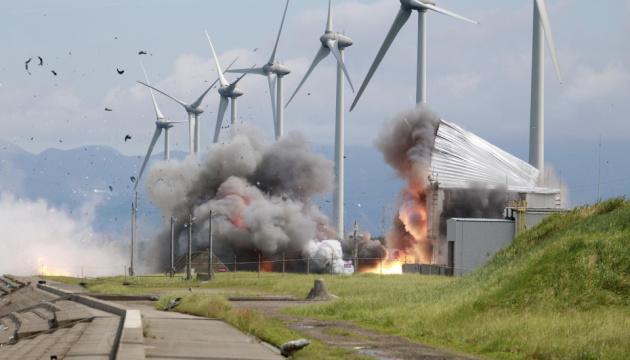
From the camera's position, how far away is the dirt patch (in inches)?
1302

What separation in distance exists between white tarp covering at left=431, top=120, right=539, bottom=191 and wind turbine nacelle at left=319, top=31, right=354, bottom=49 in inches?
1061

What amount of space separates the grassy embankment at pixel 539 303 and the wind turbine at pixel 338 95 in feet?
301

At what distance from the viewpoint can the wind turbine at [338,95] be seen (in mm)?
148875

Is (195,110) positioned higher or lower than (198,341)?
higher

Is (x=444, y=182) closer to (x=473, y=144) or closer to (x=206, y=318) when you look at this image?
(x=473, y=144)

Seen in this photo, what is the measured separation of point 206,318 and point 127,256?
13582 cm

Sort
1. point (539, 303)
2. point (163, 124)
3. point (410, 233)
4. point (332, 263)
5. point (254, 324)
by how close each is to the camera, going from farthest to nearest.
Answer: point (163, 124), point (332, 263), point (410, 233), point (254, 324), point (539, 303)

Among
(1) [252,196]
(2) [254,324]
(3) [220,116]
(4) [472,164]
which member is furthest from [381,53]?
(2) [254,324]

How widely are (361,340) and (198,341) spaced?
6257 mm

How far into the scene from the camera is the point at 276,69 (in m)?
163

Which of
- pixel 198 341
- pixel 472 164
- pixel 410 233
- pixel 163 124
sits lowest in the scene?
pixel 198 341

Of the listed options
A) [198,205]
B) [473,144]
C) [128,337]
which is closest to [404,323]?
[128,337]

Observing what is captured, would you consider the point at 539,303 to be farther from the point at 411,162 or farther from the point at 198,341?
the point at 411,162

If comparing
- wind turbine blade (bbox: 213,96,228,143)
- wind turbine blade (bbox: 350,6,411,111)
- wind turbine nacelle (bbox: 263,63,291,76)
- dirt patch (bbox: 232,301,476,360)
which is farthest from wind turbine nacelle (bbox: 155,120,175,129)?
dirt patch (bbox: 232,301,476,360)
